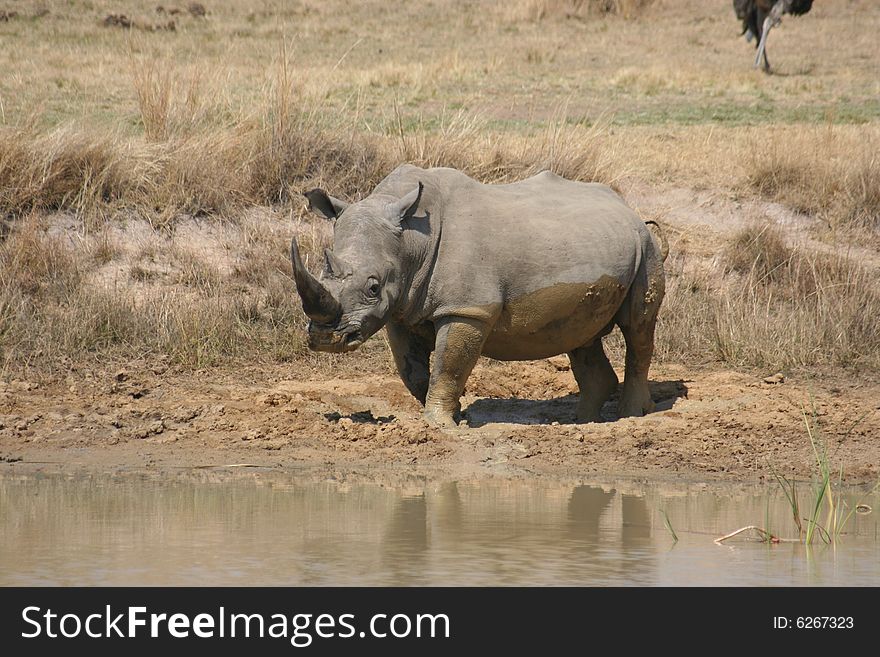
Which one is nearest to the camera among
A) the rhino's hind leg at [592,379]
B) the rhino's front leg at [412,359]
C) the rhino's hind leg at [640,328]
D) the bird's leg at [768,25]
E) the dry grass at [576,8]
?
the rhino's front leg at [412,359]

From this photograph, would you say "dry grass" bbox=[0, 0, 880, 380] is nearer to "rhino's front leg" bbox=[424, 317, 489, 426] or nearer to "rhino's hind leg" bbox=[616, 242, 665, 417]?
"rhino's hind leg" bbox=[616, 242, 665, 417]

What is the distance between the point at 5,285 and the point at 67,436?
2.36 meters

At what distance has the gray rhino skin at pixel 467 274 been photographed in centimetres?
805

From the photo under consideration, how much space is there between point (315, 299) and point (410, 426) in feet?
4.08

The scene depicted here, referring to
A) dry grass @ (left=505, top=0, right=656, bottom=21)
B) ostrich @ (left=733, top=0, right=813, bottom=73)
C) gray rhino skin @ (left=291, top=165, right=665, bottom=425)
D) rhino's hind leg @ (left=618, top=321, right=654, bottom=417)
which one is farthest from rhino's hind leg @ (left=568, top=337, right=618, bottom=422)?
dry grass @ (left=505, top=0, right=656, bottom=21)

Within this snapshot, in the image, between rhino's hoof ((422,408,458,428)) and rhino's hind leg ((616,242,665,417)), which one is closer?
rhino's hoof ((422,408,458,428))

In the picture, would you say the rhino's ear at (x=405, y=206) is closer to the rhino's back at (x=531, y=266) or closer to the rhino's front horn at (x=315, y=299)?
the rhino's back at (x=531, y=266)

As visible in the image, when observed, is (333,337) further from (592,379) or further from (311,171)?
(311,171)

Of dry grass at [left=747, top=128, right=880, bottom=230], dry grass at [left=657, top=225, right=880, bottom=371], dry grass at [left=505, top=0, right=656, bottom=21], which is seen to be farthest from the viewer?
dry grass at [left=505, top=0, right=656, bottom=21]

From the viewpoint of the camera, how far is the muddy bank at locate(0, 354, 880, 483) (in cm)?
827

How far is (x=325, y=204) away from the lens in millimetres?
8430

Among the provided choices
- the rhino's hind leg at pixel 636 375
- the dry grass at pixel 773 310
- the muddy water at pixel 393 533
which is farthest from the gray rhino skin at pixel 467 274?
the dry grass at pixel 773 310

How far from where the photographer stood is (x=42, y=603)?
5.23 meters

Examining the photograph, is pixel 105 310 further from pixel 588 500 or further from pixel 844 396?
pixel 844 396
